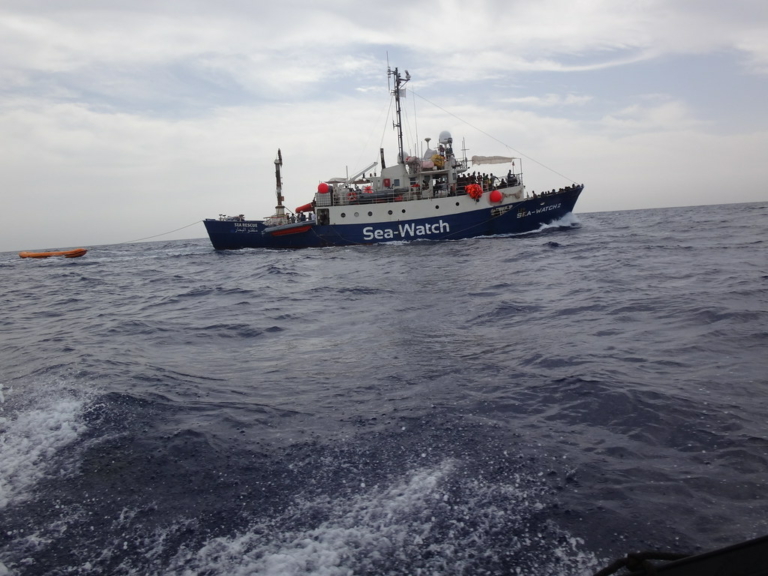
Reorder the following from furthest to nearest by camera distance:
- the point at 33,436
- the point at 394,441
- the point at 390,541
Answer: the point at 33,436 → the point at 394,441 → the point at 390,541

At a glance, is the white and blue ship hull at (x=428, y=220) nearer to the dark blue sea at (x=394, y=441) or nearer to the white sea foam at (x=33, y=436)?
the dark blue sea at (x=394, y=441)

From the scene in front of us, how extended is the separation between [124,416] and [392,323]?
17.2 feet

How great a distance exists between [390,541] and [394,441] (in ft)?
4.38

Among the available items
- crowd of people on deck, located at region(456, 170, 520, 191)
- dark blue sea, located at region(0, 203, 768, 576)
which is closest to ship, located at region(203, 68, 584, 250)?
crowd of people on deck, located at region(456, 170, 520, 191)

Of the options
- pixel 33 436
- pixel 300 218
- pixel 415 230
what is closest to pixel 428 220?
pixel 415 230

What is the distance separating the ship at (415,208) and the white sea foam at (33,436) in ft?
88.1

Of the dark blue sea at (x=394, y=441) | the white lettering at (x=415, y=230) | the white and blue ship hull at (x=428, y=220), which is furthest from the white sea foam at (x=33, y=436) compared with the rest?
the white and blue ship hull at (x=428, y=220)

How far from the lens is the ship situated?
30906 mm

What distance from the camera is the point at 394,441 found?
4340mm

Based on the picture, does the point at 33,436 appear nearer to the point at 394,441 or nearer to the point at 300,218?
the point at 394,441

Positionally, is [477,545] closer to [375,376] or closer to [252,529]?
[252,529]

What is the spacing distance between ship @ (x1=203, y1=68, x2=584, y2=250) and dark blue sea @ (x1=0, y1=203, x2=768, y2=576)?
21.3 meters

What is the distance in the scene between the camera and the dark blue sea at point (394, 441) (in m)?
3.00

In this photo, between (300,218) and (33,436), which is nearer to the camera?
(33,436)
